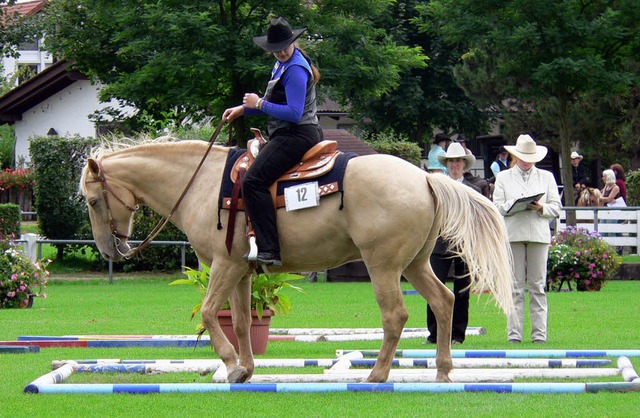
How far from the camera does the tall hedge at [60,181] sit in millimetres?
26156

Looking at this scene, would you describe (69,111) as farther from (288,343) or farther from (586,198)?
(288,343)

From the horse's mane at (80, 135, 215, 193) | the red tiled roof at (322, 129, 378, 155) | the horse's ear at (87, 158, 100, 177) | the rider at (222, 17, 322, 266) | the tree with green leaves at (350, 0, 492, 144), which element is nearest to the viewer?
the rider at (222, 17, 322, 266)

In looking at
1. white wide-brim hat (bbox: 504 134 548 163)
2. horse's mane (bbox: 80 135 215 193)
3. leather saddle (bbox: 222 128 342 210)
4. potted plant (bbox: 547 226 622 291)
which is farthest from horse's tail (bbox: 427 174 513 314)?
potted plant (bbox: 547 226 622 291)

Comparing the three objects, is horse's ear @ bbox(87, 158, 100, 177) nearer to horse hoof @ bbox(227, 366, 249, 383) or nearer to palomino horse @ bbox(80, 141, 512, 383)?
palomino horse @ bbox(80, 141, 512, 383)

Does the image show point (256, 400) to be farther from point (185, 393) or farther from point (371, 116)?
point (371, 116)

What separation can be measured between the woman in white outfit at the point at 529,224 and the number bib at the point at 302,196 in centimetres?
412

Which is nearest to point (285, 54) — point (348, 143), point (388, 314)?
point (388, 314)

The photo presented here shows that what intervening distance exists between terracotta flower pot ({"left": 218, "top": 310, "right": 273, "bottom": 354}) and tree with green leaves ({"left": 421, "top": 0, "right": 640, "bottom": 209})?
15959mm

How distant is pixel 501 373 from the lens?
351 inches

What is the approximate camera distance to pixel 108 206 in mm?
9781

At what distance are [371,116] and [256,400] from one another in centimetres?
3961

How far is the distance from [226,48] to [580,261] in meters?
Result: 9.46

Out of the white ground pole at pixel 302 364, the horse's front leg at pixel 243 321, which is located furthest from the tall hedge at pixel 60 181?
the horse's front leg at pixel 243 321

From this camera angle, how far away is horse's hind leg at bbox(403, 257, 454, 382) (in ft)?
29.5
